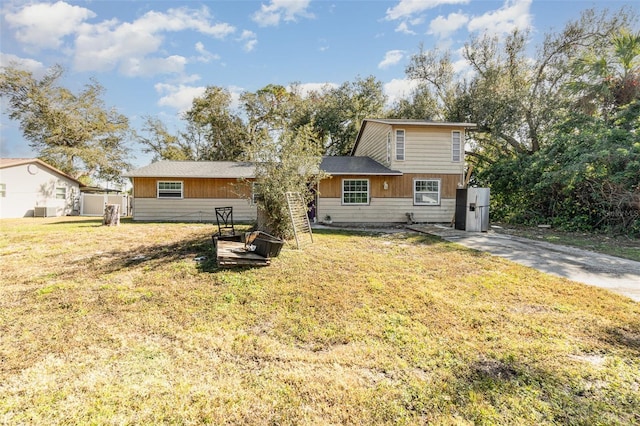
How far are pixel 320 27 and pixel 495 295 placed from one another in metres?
11.6

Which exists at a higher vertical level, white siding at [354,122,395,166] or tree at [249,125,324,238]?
white siding at [354,122,395,166]

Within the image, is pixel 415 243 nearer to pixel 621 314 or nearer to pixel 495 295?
pixel 495 295

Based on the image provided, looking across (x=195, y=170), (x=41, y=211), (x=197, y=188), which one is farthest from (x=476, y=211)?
(x=41, y=211)

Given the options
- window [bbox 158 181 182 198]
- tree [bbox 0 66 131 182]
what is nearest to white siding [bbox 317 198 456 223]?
window [bbox 158 181 182 198]

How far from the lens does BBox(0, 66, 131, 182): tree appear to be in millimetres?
21961

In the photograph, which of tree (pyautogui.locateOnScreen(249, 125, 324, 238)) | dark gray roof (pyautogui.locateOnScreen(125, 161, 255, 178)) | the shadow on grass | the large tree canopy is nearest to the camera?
the shadow on grass

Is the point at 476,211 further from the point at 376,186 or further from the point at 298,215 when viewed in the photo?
the point at 298,215

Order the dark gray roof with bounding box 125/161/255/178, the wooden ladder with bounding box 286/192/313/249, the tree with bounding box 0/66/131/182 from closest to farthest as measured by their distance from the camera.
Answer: the wooden ladder with bounding box 286/192/313/249, the dark gray roof with bounding box 125/161/255/178, the tree with bounding box 0/66/131/182

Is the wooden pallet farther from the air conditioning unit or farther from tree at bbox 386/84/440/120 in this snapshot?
the air conditioning unit

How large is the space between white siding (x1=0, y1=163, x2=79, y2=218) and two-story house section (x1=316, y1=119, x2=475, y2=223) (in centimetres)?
1809

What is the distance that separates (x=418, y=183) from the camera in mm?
13672

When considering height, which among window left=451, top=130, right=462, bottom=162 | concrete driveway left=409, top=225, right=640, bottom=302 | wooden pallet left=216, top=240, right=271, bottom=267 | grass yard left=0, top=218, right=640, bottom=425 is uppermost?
window left=451, top=130, right=462, bottom=162

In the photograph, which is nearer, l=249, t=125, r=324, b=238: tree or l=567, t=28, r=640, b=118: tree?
l=249, t=125, r=324, b=238: tree

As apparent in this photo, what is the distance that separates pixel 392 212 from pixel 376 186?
1.44 m
